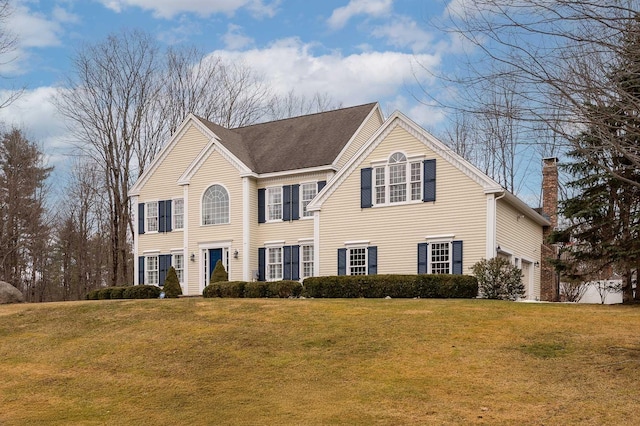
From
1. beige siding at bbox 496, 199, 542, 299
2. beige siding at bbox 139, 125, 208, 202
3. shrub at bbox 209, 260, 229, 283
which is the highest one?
beige siding at bbox 139, 125, 208, 202

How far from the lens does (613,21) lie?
288 inches

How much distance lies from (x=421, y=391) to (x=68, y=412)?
5841mm

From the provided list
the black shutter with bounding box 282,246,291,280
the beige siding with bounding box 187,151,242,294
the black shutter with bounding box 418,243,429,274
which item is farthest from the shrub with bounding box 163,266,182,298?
the black shutter with bounding box 418,243,429,274

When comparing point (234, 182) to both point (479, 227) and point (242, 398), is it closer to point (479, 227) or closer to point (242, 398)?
point (479, 227)

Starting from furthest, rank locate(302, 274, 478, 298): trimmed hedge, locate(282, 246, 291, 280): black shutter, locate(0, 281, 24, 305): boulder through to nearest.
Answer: locate(282, 246, 291, 280): black shutter
locate(0, 281, 24, 305): boulder
locate(302, 274, 478, 298): trimmed hedge

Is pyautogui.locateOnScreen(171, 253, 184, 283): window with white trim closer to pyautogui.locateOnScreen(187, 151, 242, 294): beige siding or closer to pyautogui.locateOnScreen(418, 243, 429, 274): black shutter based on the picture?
pyautogui.locateOnScreen(187, 151, 242, 294): beige siding

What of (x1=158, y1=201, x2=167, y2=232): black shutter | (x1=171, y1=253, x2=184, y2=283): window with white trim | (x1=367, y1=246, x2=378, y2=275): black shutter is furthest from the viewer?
(x1=158, y1=201, x2=167, y2=232): black shutter

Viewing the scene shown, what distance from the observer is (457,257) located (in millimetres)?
21406

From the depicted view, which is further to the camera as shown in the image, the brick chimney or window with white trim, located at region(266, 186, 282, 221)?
window with white trim, located at region(266, 186, 282, 221)

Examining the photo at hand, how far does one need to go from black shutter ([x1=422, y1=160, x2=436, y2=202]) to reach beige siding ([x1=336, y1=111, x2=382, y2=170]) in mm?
5017

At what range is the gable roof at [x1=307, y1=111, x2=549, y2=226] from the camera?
21084mm

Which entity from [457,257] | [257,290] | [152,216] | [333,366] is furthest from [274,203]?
[333,366]

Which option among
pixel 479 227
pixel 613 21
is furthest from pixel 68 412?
pixel 479 227

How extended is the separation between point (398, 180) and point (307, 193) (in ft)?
16.7
